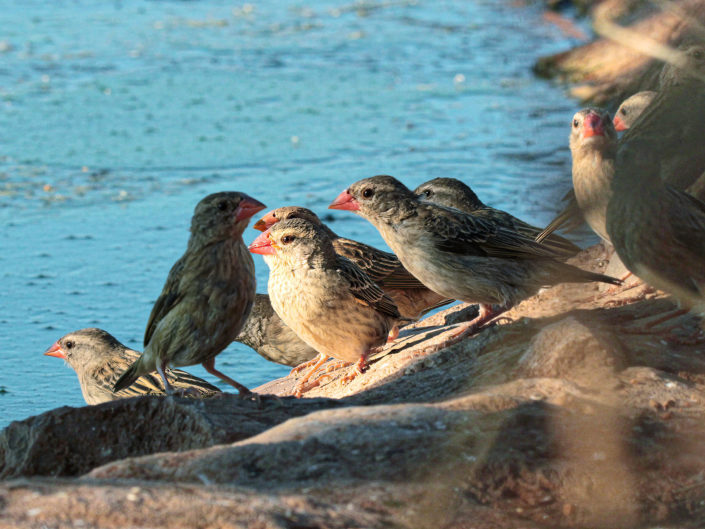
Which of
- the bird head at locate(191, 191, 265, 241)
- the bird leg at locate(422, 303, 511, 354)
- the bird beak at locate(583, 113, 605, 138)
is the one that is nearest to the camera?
the bird head at locate(191, 191, 265, 241)

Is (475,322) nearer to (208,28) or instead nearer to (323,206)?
(323,206)

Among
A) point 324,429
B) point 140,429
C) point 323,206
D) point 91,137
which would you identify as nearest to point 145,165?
point 91,137

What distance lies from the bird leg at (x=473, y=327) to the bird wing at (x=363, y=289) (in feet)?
1.81

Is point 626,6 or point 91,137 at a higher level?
point 626,6

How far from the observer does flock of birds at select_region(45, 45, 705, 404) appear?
5164 millimetres

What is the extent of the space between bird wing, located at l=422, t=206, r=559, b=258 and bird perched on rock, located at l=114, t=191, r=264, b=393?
3.92ft

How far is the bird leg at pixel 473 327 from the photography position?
6.30 metres

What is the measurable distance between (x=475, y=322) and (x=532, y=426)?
81.5 inches

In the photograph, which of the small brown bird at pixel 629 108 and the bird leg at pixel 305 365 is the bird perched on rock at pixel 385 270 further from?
the small brown bird at pixel 629 108

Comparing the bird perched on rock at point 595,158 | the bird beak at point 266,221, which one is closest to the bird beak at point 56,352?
the bird beak at point 266,221

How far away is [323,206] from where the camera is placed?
34.2ft

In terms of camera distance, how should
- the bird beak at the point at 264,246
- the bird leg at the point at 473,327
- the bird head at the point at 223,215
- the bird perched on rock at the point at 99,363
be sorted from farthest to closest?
the bird perched on rock at the point at 99,363 < the bird beak at the point at 264,246 < the bird leg at the point at 473,327 < the bird head at the point at 223,215

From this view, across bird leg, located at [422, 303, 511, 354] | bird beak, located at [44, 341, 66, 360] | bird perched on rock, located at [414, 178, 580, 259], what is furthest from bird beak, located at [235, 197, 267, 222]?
bird beak, located at [44, 341, 66, 360]

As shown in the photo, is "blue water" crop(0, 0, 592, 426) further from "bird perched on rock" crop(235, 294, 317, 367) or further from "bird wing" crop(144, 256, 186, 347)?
"bird wing" crop(144, 256, 186, 347)
